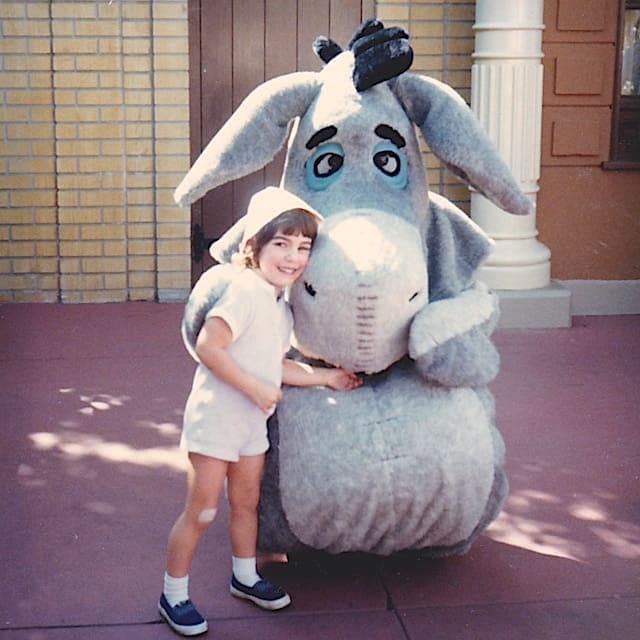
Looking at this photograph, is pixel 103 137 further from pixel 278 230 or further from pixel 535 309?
pixel 278 230

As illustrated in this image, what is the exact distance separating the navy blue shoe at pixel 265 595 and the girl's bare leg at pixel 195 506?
28cm

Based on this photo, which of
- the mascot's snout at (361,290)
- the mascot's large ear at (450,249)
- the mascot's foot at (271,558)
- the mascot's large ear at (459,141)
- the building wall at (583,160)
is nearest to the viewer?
the mascot's snout at (361,290)

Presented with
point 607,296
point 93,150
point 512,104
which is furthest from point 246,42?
point 607,296

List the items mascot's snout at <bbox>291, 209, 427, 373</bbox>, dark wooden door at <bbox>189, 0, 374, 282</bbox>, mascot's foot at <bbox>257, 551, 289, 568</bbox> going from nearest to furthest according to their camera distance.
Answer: mascot's snout at <bbox>291, 209, 427, 373</bbox>
mascot's foot at <bbox>257, 551, 289, 568</bbox>
dark wooden door at <bbox>189, 0, 374, 282</bbox>

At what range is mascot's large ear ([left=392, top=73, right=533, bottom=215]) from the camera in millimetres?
3861

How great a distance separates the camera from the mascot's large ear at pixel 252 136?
3.90 metres

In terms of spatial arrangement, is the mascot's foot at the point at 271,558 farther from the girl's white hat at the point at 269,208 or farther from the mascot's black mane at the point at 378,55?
the mascot's black mane at the point at 378,55

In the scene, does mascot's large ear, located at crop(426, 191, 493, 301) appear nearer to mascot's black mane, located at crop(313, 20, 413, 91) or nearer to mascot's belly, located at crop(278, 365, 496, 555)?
mascot's belly, located at crop(278, 365, 496, 555)

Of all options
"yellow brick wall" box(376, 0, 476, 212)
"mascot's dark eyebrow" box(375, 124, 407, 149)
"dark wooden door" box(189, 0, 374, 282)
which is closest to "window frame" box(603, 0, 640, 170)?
"yellow brick wall" box(376, 0, 476, 212)

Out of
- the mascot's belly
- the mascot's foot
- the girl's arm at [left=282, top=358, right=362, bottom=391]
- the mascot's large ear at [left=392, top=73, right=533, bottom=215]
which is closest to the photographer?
the mascot's belly

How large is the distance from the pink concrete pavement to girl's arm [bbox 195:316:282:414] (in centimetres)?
77

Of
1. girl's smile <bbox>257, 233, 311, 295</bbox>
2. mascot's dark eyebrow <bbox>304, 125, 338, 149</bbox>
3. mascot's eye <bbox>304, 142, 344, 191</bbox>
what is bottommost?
girl's smile <bbox>257, 233, 311, 295</bbox>

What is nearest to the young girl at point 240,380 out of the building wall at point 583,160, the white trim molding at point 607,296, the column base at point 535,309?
the column base at point 535,309

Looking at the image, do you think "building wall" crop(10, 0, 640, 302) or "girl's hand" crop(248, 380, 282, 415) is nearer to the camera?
"girl's hand" crop(248, 380, 282, 415)
